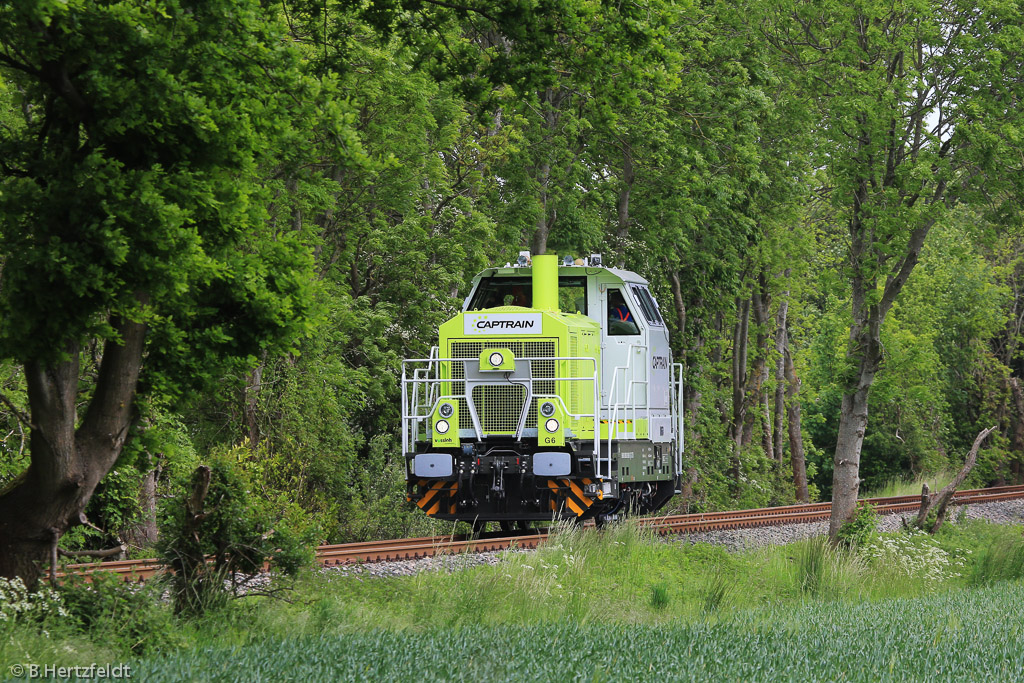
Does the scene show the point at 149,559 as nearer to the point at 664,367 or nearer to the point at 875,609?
the point at 875,609

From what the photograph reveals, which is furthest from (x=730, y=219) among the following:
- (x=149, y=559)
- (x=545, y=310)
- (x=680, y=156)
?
(x=149, y=559)

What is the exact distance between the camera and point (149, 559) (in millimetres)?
9750

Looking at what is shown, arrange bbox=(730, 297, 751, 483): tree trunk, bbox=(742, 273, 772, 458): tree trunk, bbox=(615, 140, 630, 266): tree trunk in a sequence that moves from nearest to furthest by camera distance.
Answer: bbox=(615, 140, 630, 266): tree trunk, bbox=(730, 297, 751, 483): tree trunk, bbox=(742, 273, 772, 458): tree trunk

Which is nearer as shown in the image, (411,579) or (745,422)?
(411,579)

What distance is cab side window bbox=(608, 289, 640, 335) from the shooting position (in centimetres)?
1658

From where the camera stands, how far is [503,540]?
1443 cm

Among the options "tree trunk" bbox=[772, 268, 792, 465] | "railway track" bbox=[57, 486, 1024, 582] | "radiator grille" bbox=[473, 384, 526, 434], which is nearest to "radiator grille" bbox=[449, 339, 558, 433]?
"radiator grille" bbox=[473, 384, 526, 434]

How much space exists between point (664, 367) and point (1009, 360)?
25.0 m

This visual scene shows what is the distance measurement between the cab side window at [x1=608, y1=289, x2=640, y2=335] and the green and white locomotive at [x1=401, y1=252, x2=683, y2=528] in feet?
0.05

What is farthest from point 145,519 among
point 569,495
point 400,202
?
point 400,202

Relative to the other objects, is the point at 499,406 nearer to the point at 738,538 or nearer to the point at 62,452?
the point at 738,538

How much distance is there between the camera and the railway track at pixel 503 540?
33.6 feet

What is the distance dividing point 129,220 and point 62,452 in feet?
6.25

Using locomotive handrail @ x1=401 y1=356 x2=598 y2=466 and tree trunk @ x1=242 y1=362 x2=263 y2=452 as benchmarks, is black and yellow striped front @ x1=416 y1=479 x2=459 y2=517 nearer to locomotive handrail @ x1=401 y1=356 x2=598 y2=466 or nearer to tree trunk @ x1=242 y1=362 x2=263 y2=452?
locomotive handrail @ x1=401 y1=356 x2=598 y2=466
